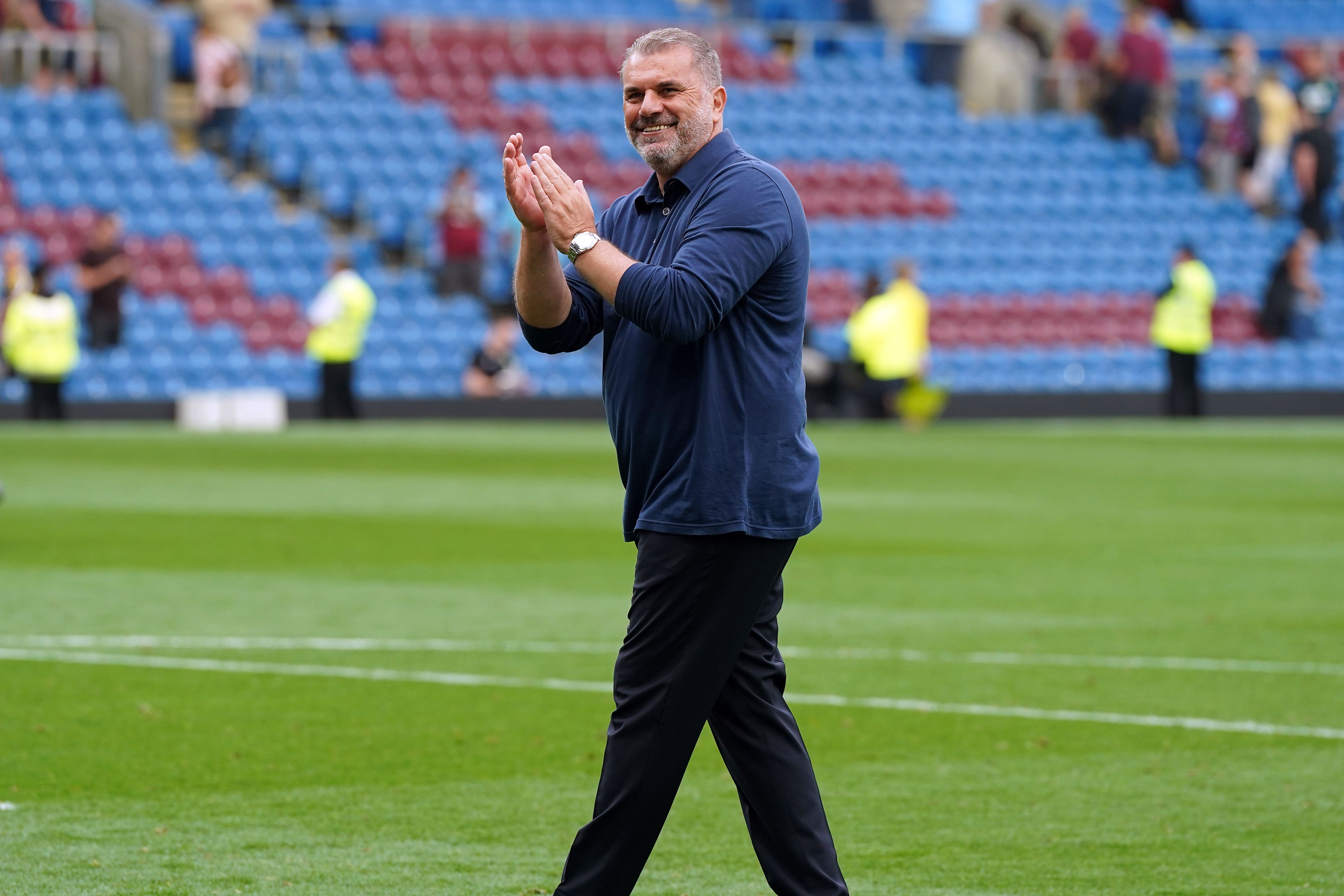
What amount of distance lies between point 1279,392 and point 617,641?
2508 cm

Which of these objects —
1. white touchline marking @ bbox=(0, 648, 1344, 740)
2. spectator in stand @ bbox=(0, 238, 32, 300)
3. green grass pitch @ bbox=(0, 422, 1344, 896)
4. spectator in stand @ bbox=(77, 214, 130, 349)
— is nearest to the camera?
green grass pitch @ bbox=(0, 422, 1344, 896)

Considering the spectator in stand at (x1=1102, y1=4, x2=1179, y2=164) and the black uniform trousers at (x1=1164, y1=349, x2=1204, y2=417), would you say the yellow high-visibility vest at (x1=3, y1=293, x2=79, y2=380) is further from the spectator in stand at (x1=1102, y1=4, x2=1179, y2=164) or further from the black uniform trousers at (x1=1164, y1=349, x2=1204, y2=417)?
the spectator in stand at (x1=1102, y1=4, x2=1179, y2=164)

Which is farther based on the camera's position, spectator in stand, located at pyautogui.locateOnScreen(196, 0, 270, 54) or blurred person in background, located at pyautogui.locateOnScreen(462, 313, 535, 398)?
spectator in stand, located at pyautogui.locateOnScreen(196, 0, 270, 54)

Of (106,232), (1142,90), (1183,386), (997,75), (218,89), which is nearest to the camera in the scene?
(106,232)

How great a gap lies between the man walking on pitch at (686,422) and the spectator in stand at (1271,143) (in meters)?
34.7

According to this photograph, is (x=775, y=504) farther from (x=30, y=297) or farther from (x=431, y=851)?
(x=30, y=297)

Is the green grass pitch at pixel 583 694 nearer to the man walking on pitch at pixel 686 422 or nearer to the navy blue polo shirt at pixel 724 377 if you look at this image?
the man walking on pitch at pixel 686 422

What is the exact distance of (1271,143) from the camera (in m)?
37.8

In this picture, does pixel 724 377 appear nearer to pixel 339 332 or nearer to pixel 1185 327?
pixel 339 332

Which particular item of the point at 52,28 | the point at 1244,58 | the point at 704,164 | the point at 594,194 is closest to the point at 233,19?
the point at 52,28

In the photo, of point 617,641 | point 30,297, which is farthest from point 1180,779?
point 30,297

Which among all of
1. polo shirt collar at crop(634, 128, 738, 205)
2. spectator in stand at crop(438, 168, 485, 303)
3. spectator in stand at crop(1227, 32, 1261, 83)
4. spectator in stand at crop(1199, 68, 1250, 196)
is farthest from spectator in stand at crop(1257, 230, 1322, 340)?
polo shirt collar at crop(634, 128, 738, 205)

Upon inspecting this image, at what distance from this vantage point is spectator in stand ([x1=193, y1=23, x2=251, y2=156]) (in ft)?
103

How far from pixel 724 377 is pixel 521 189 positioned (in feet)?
1.98
